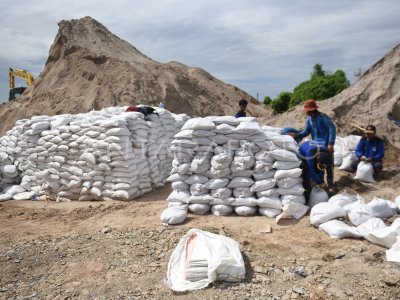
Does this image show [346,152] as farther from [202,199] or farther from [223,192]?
[202,199]

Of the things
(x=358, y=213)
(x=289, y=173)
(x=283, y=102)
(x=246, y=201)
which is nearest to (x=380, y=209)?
(x=358, y=213)

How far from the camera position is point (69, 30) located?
15.7m

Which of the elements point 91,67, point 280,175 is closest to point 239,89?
point 91,67

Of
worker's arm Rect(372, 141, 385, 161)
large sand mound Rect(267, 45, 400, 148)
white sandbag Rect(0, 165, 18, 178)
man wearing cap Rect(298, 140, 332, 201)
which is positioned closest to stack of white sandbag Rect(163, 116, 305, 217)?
man wearing cap Rect(298, 140, 332, 201)

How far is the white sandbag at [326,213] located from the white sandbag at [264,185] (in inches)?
22.9

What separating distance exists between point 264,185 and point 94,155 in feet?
9.79

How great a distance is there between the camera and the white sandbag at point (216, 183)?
13.5ft

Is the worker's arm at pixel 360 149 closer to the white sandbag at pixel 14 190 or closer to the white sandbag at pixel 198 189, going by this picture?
the white sandbag at pixel 198 189

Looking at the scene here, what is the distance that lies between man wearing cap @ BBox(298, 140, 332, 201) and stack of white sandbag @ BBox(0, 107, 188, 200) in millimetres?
2767

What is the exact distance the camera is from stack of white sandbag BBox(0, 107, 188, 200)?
17.7 ft

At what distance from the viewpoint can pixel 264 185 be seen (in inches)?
157

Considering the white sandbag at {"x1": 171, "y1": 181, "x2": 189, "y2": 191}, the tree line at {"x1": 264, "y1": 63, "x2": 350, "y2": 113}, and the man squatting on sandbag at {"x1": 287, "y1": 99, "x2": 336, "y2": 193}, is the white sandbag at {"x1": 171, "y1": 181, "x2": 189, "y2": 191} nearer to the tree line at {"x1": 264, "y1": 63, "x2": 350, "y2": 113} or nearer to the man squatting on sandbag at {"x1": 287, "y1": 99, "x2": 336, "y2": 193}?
the man squatting on sandbag at {"x1": 287, "y1": 99, "x2": 336, "y2": 193}

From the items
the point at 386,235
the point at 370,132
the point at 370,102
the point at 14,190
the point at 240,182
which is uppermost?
the point at 370,102

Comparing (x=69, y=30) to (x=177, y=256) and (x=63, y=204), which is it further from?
(x=177, y=256)
